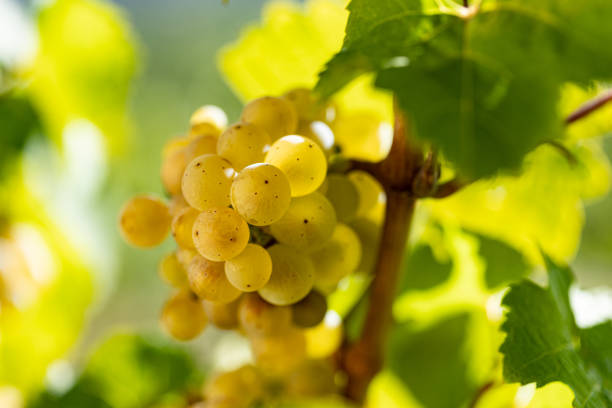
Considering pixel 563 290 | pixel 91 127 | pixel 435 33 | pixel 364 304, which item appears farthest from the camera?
pixel 91 127

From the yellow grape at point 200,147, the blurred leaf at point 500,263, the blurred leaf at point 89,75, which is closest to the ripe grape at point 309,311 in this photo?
the yellow grape at point 200,147

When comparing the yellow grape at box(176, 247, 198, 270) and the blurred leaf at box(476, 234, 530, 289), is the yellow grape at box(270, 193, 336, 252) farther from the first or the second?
the blurred leaf at box(476, 234, 530, 289)

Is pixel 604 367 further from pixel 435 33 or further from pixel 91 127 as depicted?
pixel 91 127

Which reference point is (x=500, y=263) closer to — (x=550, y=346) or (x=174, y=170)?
(x=550, y=346)

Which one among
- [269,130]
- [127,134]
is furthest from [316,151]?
[127,134]

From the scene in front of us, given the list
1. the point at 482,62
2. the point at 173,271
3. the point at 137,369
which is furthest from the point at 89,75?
the point at 482,62

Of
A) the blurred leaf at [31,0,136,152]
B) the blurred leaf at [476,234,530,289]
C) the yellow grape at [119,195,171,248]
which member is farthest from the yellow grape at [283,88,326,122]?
the blurred leaf at [31,0,136,152]

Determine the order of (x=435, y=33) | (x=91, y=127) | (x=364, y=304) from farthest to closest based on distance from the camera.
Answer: (x=91, y=127), (x=364, y=304), (x=435, y=33)

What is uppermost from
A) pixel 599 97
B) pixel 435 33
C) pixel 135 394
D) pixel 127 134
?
pixel 435 33
